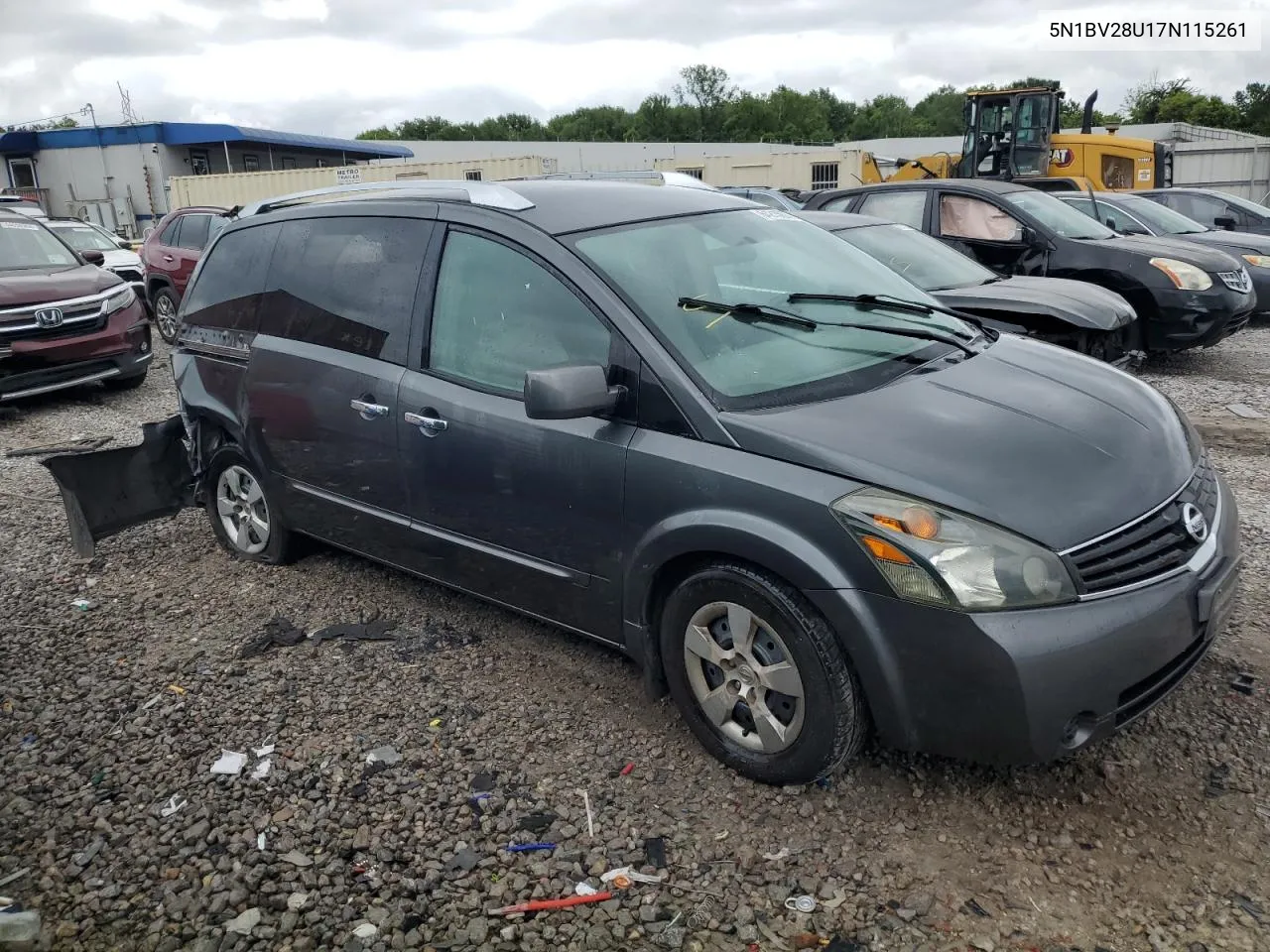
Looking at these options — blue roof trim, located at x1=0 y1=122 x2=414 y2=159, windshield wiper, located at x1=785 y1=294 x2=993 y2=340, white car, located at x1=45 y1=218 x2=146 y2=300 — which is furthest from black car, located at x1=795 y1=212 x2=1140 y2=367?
blue roof trim, located at x1=0 y1=122 x2=414 y2=159

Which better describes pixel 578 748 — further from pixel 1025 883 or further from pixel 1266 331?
pixel 1266 331

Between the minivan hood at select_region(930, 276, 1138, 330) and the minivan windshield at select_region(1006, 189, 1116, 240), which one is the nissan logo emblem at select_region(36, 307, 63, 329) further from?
the minivan windshield at select_region(1006, 189, 1116, 240)

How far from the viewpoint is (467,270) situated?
3.77m

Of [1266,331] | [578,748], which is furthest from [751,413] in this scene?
[1266,331]

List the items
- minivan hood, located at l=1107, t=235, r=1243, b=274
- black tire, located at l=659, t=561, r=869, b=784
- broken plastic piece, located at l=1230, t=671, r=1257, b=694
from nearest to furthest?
black tire, located at l=659, t=561, r=869, b=784 → broken plastic piece, located at l=1230, t=671, r=1257, b=694 → minivan hood, located at l=1107, t=235, r=1243, b=274

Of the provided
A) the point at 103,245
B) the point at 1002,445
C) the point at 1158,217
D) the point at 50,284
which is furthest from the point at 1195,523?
the point at 103,245

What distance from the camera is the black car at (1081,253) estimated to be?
8.47 m

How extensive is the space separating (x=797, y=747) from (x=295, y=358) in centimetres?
281

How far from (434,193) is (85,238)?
13356 millimetres

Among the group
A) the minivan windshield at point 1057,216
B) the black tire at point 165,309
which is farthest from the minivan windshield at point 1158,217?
the black tire at point 165,309

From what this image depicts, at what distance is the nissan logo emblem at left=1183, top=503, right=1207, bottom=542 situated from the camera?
2.87m

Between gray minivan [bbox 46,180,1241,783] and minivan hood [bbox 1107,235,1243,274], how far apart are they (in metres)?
5.63

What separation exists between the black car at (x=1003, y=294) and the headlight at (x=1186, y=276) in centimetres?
105

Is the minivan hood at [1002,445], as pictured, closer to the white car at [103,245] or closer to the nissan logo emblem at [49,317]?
the nissan logo emblem at [49,317]
